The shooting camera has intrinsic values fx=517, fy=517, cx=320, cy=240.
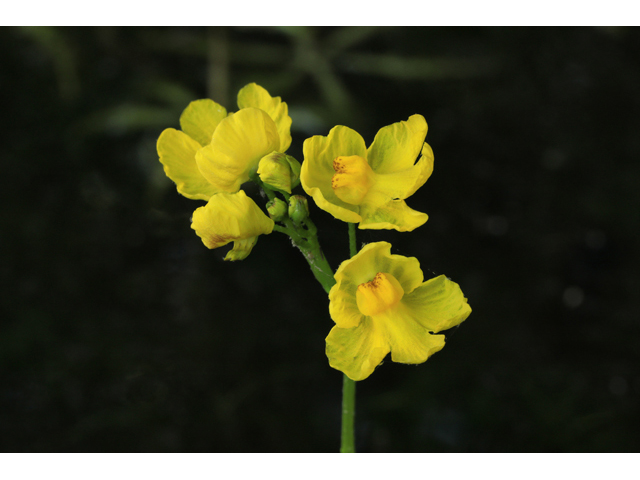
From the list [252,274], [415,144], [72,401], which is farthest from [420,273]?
[72,401]

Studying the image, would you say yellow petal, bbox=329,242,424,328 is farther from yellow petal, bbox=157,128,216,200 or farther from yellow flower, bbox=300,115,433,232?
yellow petal, bbox=157,128,216,200

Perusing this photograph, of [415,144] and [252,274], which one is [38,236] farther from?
[415,144]

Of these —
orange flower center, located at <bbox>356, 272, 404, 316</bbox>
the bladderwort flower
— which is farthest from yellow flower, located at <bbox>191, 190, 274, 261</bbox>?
orange flower center, located at <bbox>356, 272, 404, 316</bbox>

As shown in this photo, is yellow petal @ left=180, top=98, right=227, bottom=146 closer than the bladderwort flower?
No

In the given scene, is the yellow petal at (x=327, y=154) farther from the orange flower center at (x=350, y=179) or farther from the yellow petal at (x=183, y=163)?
the yellow petal at (x=183, y=163)

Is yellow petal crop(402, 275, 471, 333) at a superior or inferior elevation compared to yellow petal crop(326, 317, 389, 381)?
superior

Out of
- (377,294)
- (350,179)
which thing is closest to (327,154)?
(350,179)
